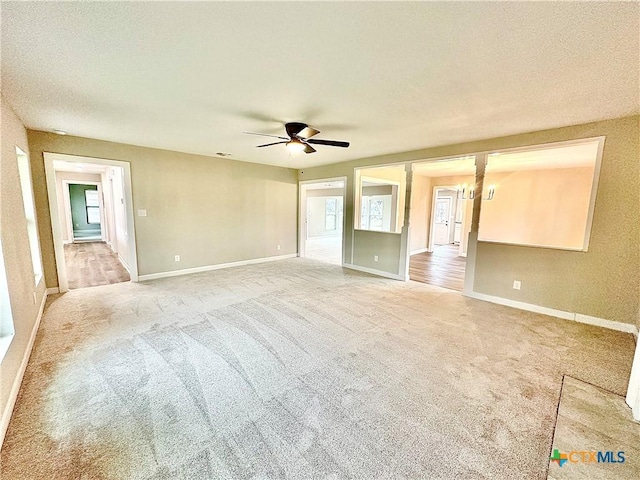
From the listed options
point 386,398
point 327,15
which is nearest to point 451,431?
point 386,398

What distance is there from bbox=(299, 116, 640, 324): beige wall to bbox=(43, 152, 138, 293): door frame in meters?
6.08

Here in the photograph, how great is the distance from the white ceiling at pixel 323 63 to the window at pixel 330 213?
361 inches

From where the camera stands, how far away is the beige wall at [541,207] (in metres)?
5.73

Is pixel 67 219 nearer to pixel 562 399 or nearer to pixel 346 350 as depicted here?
pixel 346 350

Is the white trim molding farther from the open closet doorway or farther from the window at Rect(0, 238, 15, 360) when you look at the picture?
the open closet doorway

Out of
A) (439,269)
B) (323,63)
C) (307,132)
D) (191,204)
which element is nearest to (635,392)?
(323,63)

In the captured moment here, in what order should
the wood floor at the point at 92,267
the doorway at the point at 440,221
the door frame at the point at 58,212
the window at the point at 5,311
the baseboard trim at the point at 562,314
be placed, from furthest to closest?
the doorway at the point at 440,221 → the wood floor at the point at 92,267 → the door frame at the point at 58,212 → the baseboard trim at the point at 562,314 → the window at the point at 5,311

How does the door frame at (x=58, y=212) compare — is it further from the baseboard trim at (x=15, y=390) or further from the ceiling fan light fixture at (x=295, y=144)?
the ceiling fan light fixture at (x=295, y=144)

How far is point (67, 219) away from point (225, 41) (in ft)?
35.2

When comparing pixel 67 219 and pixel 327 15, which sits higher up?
pixel 327 15

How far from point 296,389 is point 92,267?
632 cm

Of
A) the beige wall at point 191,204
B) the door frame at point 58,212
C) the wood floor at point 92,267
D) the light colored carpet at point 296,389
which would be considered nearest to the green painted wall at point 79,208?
the wood floor at point 92,267

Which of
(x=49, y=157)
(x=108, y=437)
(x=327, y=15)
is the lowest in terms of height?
(x=108, y=437)

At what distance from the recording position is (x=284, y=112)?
2834 millimetres
